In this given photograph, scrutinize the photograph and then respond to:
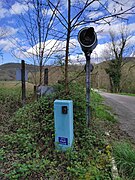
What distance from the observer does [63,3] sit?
451cm

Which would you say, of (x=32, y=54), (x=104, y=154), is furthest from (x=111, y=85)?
(x=104, y=154)

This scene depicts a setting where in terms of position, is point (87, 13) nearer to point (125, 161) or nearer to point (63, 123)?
point (63, 123)

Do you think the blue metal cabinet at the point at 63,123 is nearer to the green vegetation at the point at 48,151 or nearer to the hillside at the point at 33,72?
the green vegetation at the point at 48,151

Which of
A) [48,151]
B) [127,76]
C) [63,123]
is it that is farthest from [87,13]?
[127,76]

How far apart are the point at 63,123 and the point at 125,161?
0.95m

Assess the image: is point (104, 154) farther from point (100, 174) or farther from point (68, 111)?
point (68, 111)

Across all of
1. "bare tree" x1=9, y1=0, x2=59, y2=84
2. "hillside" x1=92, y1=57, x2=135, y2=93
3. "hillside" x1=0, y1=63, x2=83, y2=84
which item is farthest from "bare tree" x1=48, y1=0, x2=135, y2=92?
"hillside" x1=92, y1=57, x2=135, y2=93

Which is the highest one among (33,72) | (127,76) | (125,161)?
(127,76)

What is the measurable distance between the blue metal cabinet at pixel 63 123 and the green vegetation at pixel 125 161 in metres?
0.67

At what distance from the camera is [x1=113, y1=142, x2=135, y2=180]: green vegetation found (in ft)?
7.69

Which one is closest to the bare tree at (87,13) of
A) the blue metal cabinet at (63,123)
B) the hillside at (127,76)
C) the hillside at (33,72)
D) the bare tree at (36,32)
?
the hillside at (33,72)

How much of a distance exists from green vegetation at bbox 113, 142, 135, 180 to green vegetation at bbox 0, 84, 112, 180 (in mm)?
135

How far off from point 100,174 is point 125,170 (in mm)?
410

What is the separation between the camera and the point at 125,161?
2.53 m
